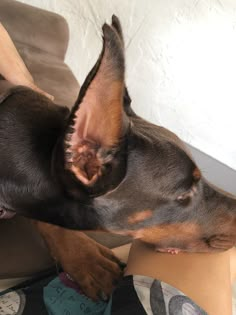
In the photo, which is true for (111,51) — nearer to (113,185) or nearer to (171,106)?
(113,185)

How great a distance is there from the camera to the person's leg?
1106 mm

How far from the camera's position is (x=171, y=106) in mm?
2627

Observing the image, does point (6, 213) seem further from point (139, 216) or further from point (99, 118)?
point (99, 118)

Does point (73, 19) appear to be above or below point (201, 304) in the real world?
below

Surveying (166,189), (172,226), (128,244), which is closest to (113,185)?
(166,189)

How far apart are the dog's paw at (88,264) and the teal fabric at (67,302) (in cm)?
2

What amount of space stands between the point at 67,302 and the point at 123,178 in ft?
1.28

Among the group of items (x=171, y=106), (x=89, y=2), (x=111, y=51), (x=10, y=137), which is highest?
(x=111, y=51)

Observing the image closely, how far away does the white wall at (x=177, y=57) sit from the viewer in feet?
7.80

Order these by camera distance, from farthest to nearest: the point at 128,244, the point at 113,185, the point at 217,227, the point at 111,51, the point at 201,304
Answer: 1. the point at 128,244
2. the point at 217,227
3. the point at 201,304
4. the point at 113,185
5. the point at 111,51

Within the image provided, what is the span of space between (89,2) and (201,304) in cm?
191

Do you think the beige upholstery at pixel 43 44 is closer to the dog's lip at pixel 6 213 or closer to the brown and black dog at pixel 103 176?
the dog's lip at pixel 6 213

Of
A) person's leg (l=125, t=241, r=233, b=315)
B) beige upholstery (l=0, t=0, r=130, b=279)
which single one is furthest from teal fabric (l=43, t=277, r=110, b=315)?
beige upholstery (l=0, t=0, r=130, b=279)

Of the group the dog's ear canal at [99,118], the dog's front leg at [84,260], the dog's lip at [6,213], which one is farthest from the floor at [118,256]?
the dog's ear canal at [99,118]
